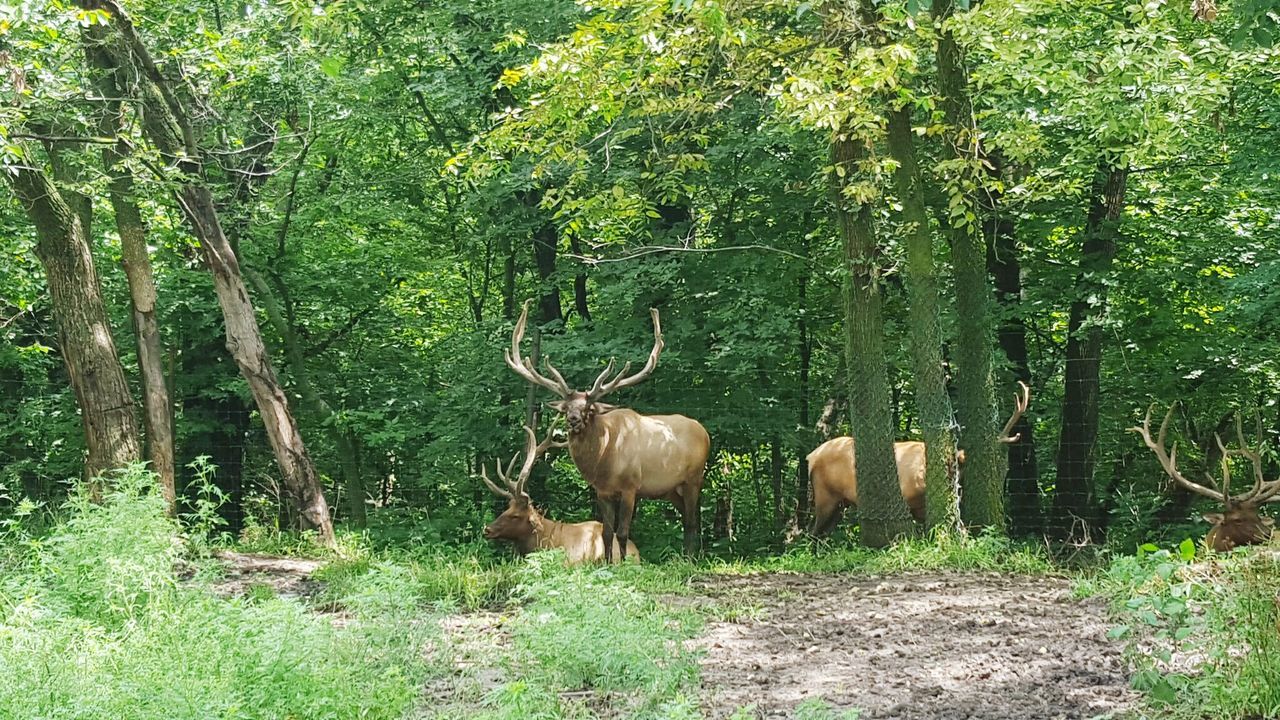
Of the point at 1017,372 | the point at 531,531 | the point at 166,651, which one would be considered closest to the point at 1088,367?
the point at 1017,372

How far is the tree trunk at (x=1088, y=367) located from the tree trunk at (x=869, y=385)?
10.7 feet

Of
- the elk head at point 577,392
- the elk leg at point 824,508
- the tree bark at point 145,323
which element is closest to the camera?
the elk head at point 577,392

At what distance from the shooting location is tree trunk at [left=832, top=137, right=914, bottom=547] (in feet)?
29.9

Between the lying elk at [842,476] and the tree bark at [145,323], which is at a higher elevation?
the tree bark at [145,323]

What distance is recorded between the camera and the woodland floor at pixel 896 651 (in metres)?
4.62

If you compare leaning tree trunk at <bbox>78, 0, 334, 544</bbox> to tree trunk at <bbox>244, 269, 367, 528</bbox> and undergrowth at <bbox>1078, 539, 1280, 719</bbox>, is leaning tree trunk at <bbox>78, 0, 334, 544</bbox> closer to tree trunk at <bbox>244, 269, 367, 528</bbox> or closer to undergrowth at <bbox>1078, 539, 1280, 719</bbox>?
tree trunk at <bbox>244, 269, 367, 528</bbox>

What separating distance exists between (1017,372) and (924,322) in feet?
15.2

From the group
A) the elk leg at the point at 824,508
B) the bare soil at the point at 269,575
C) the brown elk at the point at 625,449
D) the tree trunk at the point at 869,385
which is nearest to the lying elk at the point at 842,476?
the elk leg at the point at 824,508

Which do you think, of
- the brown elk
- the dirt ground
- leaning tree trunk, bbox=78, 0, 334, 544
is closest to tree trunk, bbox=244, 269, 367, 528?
leaning tree trunk, bbox=78, 0, 334, 544

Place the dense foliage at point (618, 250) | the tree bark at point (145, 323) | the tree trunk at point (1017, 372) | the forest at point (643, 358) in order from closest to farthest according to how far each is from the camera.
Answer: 1. the forest at point (643, 358)
2. the dense foliage at point (618, 250)
3. the tree bark at point (145, 323)
4. the tree trunk at point (1017, 372)

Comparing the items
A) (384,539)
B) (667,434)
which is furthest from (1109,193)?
(384,539)

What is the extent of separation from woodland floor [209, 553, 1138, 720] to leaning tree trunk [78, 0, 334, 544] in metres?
3.91

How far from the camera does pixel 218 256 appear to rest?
980cm

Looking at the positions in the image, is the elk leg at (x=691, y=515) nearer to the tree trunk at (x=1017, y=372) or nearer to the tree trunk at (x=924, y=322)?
the tree trunk at (x=924, y=322)
